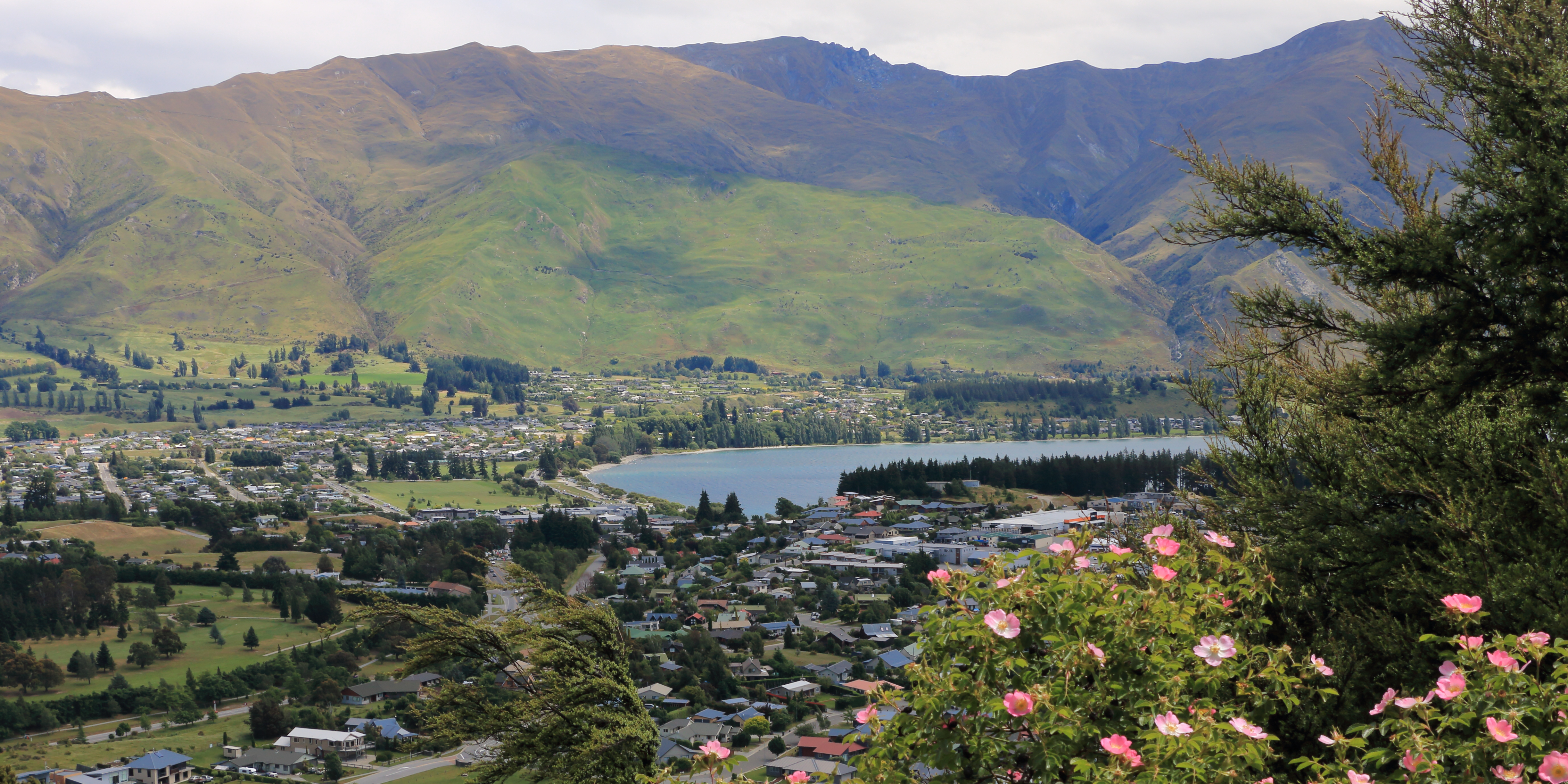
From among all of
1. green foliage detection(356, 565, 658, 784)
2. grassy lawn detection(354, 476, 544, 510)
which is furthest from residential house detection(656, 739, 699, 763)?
grassy lawn detection(354, 476, 544, 510)

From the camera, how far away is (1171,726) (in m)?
3.85

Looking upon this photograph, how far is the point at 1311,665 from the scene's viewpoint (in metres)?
4.80

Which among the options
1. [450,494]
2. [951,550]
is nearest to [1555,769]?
[951,550]

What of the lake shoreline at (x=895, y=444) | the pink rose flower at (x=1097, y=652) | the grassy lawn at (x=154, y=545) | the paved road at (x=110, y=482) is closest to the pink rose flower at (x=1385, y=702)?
the pink rose flower at (x=1097, y=652)

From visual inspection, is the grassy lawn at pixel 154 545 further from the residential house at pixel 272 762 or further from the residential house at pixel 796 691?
the residential house at pixel 796 691

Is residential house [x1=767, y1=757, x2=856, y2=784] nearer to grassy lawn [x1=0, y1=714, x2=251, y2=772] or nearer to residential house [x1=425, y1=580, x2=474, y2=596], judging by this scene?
grassy lawn [x1=0, y1=714, x2=251, y2=772]

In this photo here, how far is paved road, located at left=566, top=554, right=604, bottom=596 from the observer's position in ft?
211

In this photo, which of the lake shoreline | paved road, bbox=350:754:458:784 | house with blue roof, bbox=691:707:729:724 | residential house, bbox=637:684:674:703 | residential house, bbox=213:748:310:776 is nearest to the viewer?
house with blue roof, bbox=691:707:729:724

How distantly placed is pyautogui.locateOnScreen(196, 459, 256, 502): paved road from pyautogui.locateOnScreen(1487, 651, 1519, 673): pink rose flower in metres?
119

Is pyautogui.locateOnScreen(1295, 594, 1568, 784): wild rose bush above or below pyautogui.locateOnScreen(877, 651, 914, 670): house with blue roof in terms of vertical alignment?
above

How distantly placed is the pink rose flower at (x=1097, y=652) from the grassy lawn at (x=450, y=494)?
10383 centimetres

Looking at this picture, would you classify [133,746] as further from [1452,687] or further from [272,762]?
[1452,687]

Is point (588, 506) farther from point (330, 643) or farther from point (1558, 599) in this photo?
point (1558, 599)

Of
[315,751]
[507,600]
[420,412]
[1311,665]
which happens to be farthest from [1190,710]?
[420,412]
